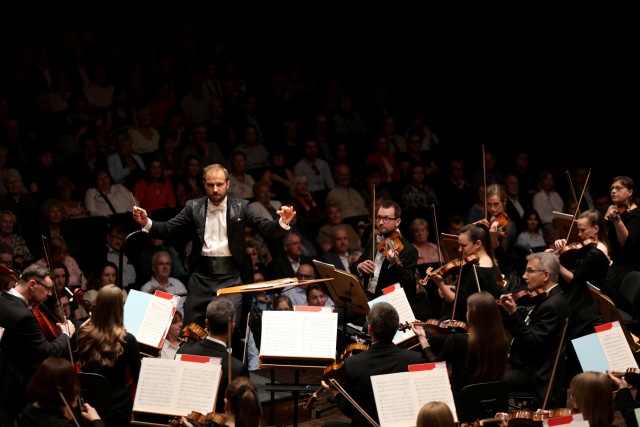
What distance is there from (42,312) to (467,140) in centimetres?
746

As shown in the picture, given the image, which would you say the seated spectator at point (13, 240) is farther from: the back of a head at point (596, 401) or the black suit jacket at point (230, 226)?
the back of a head at point (596, 401)

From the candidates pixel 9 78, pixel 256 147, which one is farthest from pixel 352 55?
pixel 9 78

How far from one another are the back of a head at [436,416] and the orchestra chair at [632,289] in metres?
3.16

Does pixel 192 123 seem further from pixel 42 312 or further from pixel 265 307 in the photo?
pixel 42 312

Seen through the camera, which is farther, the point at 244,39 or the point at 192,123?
the point at 244,39

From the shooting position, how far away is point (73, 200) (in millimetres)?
8703

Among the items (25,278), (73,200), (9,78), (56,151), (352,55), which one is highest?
(352,55)

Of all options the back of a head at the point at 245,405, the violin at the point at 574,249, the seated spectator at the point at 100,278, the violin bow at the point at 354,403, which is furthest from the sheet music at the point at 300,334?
the seated spectator at the point at 100,278

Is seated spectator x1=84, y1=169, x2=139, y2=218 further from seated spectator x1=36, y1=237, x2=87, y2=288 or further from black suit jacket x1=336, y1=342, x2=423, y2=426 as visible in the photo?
black suit jacket x1=336, y1=342, x2=423, y2=426

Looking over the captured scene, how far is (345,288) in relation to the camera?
6535mm

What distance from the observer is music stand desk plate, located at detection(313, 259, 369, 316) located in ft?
21.0

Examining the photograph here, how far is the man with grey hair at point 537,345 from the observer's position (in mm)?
5699

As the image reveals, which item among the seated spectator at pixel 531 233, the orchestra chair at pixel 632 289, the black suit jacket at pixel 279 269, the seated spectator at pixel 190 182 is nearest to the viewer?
the orchestra chair at pixel 632 289

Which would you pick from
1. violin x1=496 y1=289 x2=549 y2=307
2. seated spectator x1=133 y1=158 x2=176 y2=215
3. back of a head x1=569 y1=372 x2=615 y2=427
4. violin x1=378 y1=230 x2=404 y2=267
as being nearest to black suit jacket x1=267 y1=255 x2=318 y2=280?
seated spectator x1=133 y1=158 x2=176 y2=215
